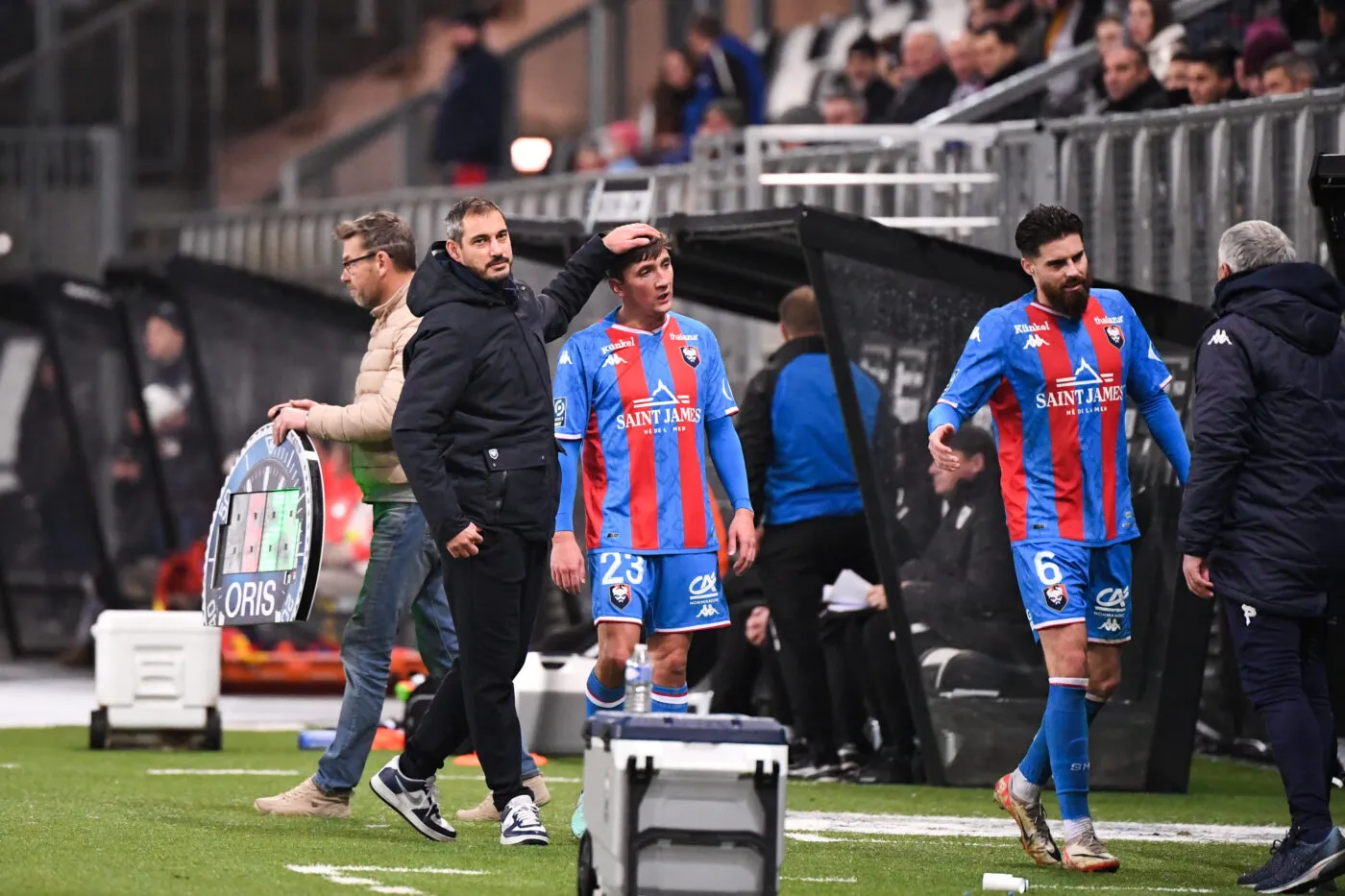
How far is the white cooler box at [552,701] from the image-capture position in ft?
39.0

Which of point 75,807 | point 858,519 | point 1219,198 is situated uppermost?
point 1219,198

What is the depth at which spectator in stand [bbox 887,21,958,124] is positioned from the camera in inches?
650

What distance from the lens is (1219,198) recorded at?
11438mm

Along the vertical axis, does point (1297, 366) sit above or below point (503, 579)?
above

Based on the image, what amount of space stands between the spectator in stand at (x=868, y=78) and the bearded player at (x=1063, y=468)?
961 centimetres

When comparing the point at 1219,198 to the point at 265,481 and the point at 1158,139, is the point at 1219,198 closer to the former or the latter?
the point at 1158,139

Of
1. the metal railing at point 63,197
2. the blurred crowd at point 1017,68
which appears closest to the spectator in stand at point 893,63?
the blurred crowd at point 1017,68

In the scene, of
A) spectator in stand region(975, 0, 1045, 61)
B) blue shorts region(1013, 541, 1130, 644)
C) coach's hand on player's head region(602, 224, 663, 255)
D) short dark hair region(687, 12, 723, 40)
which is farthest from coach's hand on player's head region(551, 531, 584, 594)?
short dark hair region(687, 12, 723, 40)

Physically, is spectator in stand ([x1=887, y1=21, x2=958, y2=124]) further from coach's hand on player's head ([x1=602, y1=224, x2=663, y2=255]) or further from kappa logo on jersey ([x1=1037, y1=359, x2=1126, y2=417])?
coach's hand on player's head ([x1=602, y1=224, x2=663, y2=255])

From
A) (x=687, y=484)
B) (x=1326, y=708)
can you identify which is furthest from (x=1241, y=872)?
(x=687, y=484)

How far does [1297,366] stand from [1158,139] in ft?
13.8

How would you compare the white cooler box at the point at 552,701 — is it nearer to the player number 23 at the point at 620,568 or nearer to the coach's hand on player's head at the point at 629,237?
the player number 23 at the point at 620,568

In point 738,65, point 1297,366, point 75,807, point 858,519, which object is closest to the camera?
point 1297,366

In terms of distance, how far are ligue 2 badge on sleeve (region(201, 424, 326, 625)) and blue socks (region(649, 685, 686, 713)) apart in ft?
4.35
